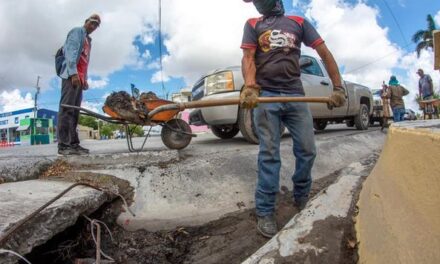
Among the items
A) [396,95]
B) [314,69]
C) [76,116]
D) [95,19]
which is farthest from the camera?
[396,95]

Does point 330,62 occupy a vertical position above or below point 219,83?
below

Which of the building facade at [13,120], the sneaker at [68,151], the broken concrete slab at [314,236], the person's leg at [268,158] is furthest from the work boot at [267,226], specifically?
the building facade at [13,120]

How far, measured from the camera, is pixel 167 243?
2.70m

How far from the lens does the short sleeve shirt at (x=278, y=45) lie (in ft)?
8.97

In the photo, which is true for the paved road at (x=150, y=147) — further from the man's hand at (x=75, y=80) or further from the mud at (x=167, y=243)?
the mud at (x=167, y=243)

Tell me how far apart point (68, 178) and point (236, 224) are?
170cm

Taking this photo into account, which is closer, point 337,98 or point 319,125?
point 337,98

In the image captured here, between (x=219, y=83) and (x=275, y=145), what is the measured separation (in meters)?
2.75

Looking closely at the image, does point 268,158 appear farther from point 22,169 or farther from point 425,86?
point 425,86

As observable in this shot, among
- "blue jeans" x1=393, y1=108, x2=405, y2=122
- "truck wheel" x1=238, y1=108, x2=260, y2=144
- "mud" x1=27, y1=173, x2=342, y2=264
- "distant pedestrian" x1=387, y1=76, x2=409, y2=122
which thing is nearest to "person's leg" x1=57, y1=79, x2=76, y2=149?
"mud" x1=27, y1=173, x2=342, y2=264

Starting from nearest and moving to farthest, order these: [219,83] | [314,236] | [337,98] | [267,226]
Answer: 1. [314,236]
2. [267,226]
3. [337,98]
4. [219,83]

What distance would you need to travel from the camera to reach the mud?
246cm

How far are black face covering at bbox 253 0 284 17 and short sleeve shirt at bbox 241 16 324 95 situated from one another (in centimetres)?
5

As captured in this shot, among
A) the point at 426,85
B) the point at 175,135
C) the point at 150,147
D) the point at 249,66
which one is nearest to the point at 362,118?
the point at 426,85
